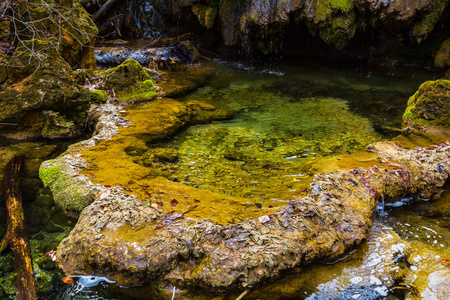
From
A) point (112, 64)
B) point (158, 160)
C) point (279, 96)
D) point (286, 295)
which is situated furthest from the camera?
point (112, 64)

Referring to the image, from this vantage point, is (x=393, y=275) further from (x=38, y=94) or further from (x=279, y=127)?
(x=38, y=94)

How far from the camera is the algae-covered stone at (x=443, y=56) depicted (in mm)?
9109

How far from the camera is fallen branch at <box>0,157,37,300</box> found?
2.93 m

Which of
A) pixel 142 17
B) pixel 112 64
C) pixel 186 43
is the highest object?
pixel 142 17

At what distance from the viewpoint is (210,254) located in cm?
292

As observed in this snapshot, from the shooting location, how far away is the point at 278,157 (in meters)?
5.18

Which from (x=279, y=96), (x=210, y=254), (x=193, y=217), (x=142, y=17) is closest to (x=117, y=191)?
(x=193, y=217)

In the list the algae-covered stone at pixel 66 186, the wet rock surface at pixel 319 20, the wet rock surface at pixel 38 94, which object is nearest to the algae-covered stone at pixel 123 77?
the wet rock surface at pixel 38 94

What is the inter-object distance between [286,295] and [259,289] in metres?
0.25

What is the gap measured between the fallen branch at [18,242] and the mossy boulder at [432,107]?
6.32 metres

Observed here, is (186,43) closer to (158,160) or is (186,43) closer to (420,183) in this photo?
(158,160)

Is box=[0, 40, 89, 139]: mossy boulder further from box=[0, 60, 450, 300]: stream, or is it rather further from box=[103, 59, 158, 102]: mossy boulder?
box=[103, 59, 158, 102]: mossy boulder

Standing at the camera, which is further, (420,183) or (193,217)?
(420,183)

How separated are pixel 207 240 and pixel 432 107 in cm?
507
